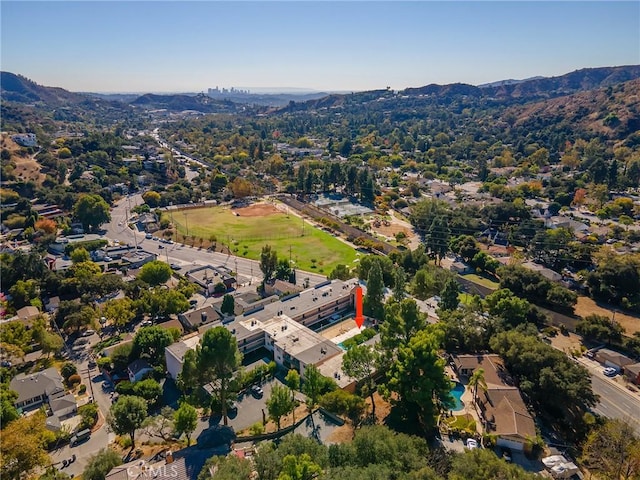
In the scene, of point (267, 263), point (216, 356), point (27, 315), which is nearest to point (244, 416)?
point (216, 356)

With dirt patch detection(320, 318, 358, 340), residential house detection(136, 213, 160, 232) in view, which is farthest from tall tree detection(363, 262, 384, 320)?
residential house detection(136, 213, 160, 232)

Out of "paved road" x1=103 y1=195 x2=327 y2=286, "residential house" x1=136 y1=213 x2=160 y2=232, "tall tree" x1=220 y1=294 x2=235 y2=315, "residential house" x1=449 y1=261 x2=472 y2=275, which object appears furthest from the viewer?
"residential house" x1=136 y1=213 x2=160 y2=232

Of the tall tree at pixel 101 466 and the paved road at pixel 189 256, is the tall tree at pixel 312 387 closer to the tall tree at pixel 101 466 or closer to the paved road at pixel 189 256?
the tall tree at pixel 101 466

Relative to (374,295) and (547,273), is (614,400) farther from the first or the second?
(547,273)

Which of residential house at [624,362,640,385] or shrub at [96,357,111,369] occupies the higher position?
shrub at [96,357,111,369]

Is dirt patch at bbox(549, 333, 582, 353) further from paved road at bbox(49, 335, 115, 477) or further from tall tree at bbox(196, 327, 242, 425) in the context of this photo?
paved road at bbox(49, 335, 115, 477)

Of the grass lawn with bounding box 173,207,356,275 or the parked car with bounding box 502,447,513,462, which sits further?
the grass lawn with bounding box 173,207,356,275

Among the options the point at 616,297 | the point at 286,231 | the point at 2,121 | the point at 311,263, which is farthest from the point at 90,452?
the point at 2,121

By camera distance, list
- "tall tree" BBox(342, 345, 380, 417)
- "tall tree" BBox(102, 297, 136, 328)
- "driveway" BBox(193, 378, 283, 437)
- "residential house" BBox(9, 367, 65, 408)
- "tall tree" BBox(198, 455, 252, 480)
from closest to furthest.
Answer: "tall tree" BBox(198, 455, 252, 480), "driveway" BBox(193, 378, 283, 437), "tall tree" BBox(342, 345, 380, 417), "residential house" BBox(9, 367, 65, 408), "tall tree" BBox(102, 297, 136, 328)
